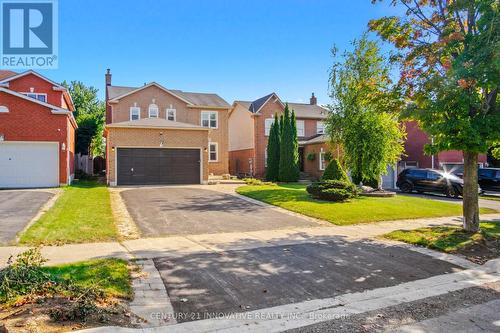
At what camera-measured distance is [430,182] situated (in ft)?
75.9

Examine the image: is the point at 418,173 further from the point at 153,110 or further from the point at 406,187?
the point at 153,110

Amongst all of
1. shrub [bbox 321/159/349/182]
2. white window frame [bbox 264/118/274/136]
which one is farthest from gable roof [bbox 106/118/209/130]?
white window frame [bbox 264/118/274/136]

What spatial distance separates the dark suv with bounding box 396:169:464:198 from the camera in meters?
21.9

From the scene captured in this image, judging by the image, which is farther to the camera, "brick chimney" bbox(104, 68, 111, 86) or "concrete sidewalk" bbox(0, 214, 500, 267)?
"brick chimney" bbox(104, 68, 111, 86)

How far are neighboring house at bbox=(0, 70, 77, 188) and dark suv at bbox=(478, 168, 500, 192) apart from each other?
85.8 ft

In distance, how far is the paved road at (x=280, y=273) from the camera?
5078 mm

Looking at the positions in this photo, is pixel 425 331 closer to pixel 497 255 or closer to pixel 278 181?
pixel 497 255

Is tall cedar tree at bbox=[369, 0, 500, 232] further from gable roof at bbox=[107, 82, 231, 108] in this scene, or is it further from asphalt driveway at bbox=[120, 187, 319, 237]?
gable roof at bbox=[107, 82, 231, 108]

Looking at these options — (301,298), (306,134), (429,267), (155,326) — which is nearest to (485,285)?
(429,267)

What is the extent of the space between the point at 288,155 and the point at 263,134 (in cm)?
538

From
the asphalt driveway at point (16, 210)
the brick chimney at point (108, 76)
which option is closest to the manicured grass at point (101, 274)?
the asphalt driveway at point (16, 210)

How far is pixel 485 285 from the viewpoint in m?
6.20

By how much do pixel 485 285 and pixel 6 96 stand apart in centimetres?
2241

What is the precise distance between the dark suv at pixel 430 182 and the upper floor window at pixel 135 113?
20080 millimetres
